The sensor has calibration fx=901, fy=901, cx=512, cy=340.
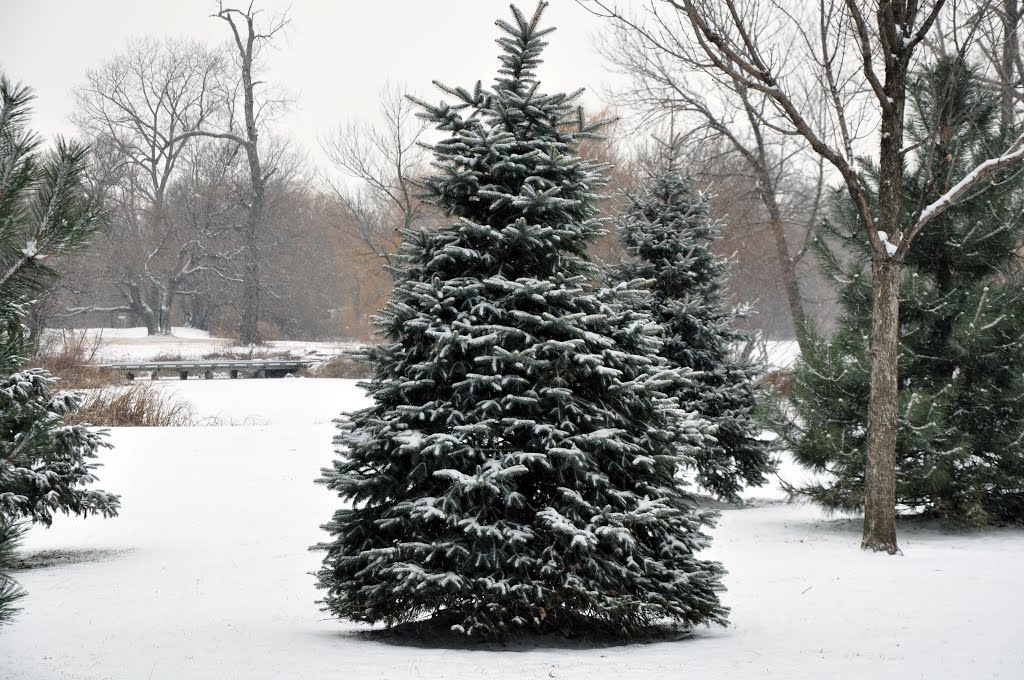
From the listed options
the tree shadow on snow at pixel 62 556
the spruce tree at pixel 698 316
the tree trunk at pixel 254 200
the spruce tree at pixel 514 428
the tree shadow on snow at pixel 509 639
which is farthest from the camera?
the tree trunk at pixel 254 200

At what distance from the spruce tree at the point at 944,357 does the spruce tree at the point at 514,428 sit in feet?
17.3

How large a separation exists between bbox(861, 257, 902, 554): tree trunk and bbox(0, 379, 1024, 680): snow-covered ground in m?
0.41

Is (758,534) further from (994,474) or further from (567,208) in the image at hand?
(567,208)

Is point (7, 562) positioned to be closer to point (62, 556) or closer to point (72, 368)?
point (62, 556)

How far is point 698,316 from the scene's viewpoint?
1335cm

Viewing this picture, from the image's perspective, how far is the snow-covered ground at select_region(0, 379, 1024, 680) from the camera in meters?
5.13

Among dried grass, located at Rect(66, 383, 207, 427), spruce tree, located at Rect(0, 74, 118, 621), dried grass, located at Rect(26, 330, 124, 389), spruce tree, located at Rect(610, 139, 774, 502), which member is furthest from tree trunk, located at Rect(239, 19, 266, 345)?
spruce tree, located at Rect(0, 74, 118, 621)

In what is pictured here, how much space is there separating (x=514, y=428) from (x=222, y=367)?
22.5 meters

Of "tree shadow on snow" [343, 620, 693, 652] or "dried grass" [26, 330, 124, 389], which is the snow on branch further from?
"dried grass" [26, 330, 124, 389]

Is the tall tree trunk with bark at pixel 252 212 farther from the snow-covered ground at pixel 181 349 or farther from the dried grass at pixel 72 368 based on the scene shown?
the dried grass at pixel 72 368

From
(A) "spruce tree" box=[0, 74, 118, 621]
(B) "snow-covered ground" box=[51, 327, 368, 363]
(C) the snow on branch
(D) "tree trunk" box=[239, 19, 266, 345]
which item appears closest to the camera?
(A) "spruce tree" box=[0, 74, 118, 621]

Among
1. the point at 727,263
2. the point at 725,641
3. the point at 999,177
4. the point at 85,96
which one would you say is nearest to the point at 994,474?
the point at 999,177

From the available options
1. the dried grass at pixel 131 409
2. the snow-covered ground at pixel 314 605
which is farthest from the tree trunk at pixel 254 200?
the snow-covered ground at pixel 314 605

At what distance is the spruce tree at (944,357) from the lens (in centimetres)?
1035
